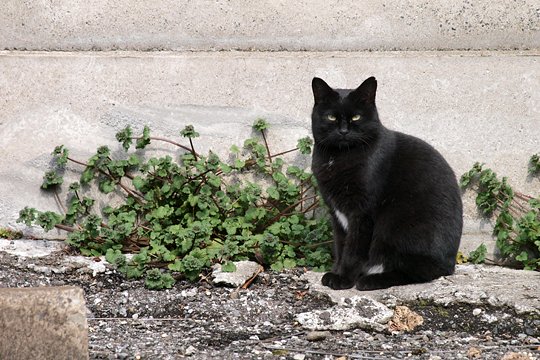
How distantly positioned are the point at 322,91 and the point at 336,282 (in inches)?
41.3

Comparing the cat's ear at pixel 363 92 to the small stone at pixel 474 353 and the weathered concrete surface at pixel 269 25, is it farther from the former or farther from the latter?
the small stone at pixel 474 353

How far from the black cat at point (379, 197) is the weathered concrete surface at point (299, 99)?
64cm

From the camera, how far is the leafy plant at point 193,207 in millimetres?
4645

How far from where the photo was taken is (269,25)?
16.5ft

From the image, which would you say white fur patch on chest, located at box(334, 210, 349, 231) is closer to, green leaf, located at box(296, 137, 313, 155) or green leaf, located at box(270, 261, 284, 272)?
green leaf, located at box(270, 261, 284, 272)

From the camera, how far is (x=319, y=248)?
475 centimetres

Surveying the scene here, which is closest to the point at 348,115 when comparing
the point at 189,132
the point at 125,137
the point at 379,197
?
the point at 379,197

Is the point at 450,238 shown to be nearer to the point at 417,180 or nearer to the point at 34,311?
the point at 417,180

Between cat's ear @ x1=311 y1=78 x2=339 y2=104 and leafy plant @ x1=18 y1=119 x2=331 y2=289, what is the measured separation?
0.54 meters

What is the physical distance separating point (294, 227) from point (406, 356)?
1548mm

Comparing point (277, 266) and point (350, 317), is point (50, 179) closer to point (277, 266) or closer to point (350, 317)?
point (277, 266)

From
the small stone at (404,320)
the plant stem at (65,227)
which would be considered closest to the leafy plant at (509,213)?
the small stone at (404,320)

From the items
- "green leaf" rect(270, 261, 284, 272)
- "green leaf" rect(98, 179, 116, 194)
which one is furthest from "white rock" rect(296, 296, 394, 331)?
"green leaf" rect(98, 179, 116, 194)

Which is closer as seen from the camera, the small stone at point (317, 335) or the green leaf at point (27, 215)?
the small stone at point (317, 335)
